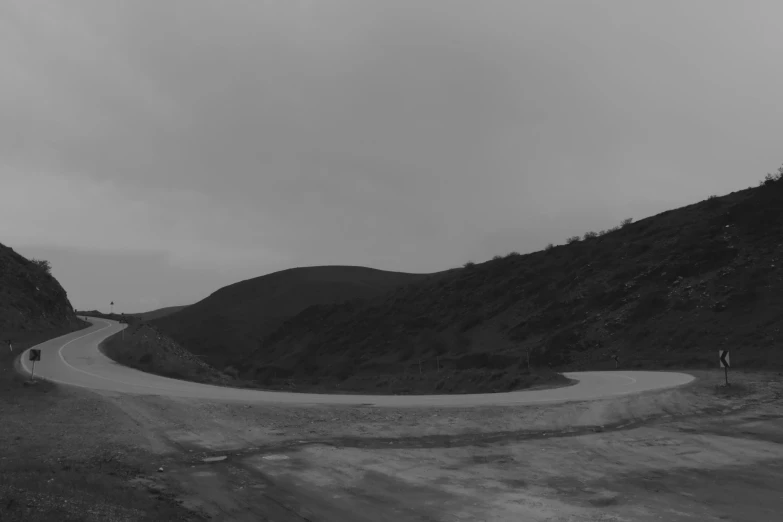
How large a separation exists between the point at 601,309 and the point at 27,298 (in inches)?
2354

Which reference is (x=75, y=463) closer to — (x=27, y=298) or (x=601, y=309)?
(x=601, y=309)

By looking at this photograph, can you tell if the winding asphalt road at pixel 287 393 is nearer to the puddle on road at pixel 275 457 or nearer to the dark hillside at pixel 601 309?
the puddle on road at pixel 275 457

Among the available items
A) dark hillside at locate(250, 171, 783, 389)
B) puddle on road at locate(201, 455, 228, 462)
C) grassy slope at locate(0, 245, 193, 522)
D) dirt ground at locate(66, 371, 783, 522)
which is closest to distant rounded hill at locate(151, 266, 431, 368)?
dark hillside at locate(250, 171, 783, 389)

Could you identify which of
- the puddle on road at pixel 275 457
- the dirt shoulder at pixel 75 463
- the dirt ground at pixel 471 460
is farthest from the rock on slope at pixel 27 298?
the puddle on road at pixel 275 457

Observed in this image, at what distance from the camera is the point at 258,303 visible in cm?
15262

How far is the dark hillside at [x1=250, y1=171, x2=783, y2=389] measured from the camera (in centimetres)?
4178

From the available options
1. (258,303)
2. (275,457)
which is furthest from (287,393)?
(258,303)

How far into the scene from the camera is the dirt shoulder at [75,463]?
8453 millimetres

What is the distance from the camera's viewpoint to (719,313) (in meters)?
42.9

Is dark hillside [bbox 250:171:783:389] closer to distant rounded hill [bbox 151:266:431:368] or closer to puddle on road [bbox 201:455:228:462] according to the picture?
puddle on road [bbox 201:455:228:462]

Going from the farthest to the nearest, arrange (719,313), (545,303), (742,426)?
(545,303)
(719,313)
(742,426)

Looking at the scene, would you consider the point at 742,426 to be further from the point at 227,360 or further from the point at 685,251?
the point at 227,360

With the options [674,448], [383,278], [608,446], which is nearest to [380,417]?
[608,446]

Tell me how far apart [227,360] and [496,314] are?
55.6m
